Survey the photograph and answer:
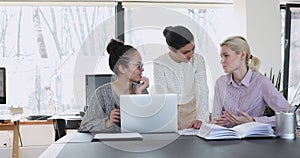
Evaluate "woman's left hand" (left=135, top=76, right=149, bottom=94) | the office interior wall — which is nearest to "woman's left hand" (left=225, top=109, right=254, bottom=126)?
"woman's left hand" (left=135, top=76, right=149, bottom=94)

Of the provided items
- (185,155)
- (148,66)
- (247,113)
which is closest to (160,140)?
(185,155)

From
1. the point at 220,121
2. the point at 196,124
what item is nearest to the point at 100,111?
the point at 196,124

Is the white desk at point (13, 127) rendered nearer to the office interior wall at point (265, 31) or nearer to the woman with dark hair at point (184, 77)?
the woman with dark hair at point (184, 77)

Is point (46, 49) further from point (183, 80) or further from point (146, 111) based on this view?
point (146, 111)

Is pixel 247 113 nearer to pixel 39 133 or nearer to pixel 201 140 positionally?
pixel 201 140

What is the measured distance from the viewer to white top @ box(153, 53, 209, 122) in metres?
2.60

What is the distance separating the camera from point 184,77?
2688 millimetres

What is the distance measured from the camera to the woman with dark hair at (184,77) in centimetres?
258

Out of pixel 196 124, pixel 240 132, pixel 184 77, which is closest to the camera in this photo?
pixel 240 132

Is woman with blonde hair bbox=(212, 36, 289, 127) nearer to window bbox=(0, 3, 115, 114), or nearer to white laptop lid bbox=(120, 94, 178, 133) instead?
white laptop lid bbox=(120, 94, 178, 133)

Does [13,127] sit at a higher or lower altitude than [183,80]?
lower

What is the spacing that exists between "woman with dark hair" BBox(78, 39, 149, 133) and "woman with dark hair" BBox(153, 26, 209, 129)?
0.18 meters

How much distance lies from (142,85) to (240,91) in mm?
631

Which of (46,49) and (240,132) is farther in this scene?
(46,49)
